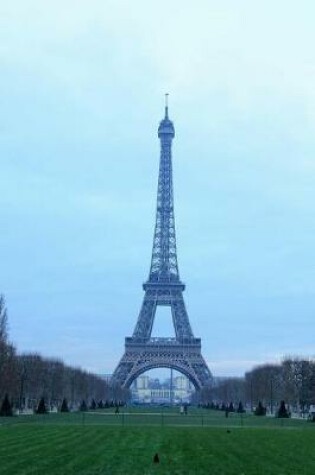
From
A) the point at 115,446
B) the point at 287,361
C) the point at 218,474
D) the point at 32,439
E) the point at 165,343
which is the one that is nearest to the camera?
the point at 218,474

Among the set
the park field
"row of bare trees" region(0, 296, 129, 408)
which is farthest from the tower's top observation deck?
the park field

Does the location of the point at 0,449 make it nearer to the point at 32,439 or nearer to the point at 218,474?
the point at 32,439

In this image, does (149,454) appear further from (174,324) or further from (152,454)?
(174,324)

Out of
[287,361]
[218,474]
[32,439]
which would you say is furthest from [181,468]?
[287,361]

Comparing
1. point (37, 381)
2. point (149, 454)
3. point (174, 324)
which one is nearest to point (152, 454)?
point (149, 454)

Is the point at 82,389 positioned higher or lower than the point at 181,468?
higher

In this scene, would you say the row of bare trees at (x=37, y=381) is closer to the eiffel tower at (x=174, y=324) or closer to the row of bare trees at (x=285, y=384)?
the eiffel tower at (x=174, y=324)
